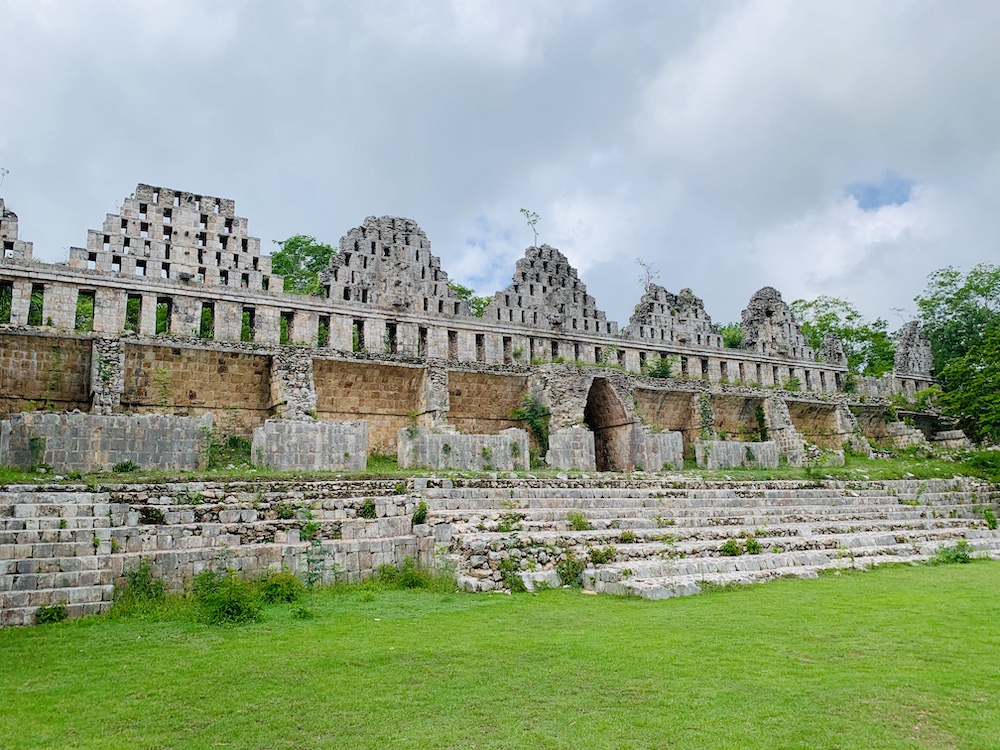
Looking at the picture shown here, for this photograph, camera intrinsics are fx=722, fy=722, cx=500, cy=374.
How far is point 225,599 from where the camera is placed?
28.5ft

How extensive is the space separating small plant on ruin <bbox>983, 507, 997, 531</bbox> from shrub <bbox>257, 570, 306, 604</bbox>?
1730 centimetres

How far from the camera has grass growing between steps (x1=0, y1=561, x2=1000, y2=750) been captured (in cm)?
481

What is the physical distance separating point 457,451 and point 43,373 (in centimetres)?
1189

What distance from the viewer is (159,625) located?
8219mm

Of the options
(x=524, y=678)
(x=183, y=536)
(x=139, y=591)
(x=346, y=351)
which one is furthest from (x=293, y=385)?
(x=524, y=678)

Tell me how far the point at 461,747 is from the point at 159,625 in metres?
5.13

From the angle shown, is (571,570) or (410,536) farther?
(410,536)

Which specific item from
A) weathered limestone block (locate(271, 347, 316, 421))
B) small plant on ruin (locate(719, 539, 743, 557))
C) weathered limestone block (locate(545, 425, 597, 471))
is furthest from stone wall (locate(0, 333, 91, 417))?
small plant on ruin (locate(719, 539, 743, 557))

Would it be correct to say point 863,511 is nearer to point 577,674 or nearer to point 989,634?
point 989,634

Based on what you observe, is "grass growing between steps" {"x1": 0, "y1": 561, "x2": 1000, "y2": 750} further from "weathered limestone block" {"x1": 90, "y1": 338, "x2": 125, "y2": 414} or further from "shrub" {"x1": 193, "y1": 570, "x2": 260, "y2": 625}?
"weathered limestone block" {"x1": 90, "y1": 338, "x2": 125, "y2": 414}

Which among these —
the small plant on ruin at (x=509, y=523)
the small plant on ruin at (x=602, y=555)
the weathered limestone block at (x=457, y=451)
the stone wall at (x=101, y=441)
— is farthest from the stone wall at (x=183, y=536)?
the weathered limestone block at (x=457, y=451)

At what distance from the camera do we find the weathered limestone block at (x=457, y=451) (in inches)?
778

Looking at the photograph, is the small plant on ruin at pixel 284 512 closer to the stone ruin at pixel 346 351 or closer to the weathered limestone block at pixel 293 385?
the stone ruin at pixel 346 351

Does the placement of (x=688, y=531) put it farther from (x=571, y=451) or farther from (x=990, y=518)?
(x=990, y=518)
